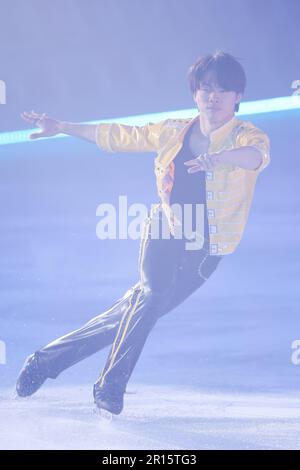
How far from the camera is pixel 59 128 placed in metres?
2.89

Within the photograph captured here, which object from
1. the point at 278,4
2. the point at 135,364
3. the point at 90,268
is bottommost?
the point at 135,364

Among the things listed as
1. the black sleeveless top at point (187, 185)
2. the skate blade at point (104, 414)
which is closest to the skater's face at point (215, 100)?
the black sleeveless top at point (187, 185)

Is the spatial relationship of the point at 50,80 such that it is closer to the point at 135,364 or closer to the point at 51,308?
the point at 51,308

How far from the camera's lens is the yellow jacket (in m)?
2.72

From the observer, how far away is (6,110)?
3.11 m

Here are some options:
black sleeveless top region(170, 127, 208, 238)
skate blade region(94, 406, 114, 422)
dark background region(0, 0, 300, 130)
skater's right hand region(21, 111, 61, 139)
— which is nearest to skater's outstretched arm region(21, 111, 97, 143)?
skater's right hand region(21, 111, 61, 139)

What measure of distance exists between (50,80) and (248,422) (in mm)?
1486

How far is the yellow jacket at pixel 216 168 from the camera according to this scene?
2721mm

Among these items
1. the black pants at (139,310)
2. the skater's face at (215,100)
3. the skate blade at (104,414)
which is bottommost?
the skate blade at (104,414)

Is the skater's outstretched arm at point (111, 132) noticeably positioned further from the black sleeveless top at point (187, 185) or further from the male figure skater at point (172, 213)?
the black sleeveless top at point (187, 185)

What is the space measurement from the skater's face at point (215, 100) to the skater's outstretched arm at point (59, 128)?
406 millimetres
